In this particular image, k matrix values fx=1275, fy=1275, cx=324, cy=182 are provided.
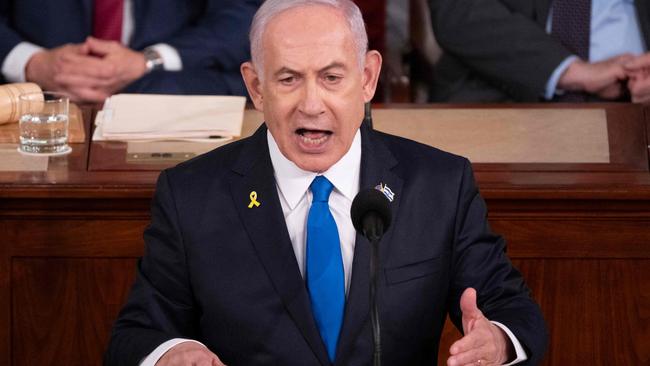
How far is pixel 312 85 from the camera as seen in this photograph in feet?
6.48

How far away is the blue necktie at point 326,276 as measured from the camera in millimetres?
2033

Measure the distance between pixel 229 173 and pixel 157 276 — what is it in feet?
0.70

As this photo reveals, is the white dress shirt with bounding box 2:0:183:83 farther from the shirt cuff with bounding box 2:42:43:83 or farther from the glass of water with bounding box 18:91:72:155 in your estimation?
the glass of water with bounding box 18:91:72:155

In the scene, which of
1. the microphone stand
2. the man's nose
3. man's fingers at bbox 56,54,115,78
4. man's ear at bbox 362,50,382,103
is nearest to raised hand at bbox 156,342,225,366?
the microphone stand

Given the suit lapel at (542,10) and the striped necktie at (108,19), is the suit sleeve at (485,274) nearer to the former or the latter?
the suit lapel at (542,10)

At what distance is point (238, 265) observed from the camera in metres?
2.09

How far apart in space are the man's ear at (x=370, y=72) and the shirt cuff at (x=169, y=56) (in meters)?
1.51

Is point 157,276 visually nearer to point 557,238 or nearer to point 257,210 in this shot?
point 257,210

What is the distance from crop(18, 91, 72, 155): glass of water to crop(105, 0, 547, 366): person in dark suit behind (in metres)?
0.58

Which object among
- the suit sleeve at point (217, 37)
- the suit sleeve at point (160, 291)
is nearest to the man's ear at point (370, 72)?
the suit sleeve at point (160, 291)

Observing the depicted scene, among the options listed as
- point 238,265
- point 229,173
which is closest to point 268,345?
point 238,265

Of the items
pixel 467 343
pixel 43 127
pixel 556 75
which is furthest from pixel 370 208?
pixel 556 75

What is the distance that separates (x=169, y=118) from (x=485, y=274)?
964mm

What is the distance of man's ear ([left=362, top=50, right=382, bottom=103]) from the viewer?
6.85 ft
